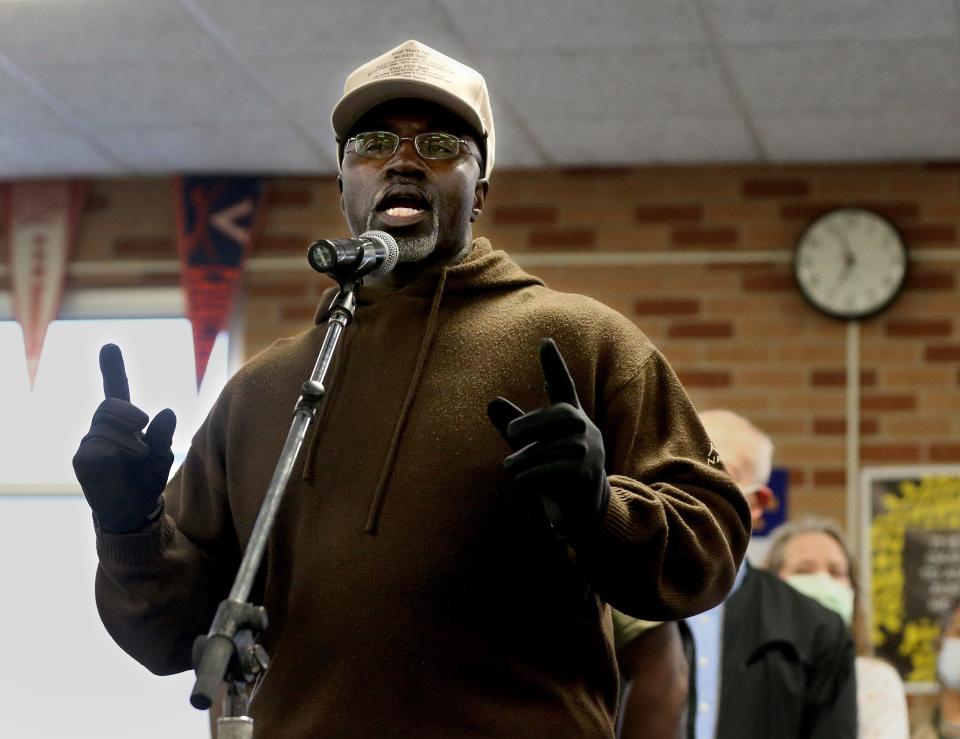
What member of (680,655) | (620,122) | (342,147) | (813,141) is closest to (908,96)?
(813,141)

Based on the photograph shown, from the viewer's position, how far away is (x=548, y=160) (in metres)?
5.34

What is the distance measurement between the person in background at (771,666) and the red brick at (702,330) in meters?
2.13

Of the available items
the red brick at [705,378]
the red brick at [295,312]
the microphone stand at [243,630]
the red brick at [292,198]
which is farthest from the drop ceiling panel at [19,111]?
the microphone stand at [243,630]

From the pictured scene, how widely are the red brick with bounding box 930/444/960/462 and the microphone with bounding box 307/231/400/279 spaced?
A: 374 centimetres

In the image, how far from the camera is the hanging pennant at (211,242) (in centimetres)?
547

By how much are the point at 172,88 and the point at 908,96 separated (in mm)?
1964

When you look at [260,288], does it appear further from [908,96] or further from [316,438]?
[316,438]

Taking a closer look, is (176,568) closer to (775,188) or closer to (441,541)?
(441,541)

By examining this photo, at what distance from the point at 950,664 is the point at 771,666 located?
1551 mm

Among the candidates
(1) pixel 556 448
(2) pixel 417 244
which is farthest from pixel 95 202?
(1) pixel 556 448

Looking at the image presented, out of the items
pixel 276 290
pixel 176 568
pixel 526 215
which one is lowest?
pixel 176 568

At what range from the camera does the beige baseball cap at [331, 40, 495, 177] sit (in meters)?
1.83

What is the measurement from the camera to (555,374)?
1.43 m

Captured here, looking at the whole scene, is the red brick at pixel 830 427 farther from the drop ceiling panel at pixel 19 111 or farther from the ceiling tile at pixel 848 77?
the drop ceiling panel at pixel 19 111
